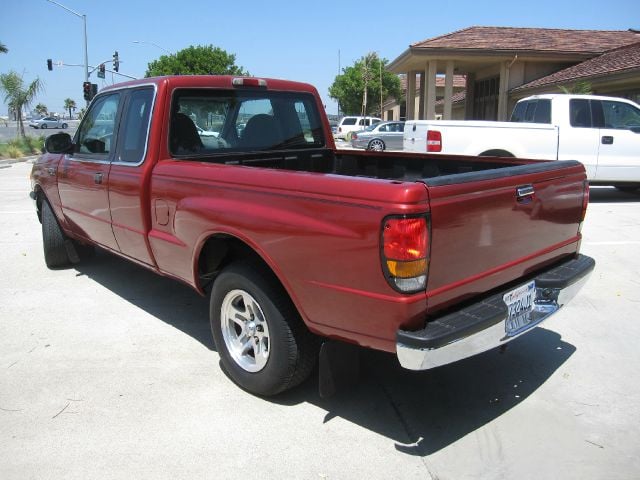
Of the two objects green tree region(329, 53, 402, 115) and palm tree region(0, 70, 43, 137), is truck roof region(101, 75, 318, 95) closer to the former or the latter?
palm tree region(0, 70, 43, 137)

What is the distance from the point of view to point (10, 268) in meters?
6.20

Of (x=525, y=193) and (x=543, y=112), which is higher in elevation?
(x=543, y=112)

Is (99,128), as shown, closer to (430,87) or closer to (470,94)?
(430,87)

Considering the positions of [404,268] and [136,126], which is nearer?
[404,268]

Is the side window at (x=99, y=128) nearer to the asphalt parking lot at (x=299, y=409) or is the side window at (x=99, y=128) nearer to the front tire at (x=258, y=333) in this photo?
the asphalt parking lot at (x=299, y=409)

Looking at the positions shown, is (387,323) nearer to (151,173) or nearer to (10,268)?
(151,173)

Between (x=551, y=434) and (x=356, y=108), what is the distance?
5339 centimetres

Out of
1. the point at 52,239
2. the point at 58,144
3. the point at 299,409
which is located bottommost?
the point at 299,409

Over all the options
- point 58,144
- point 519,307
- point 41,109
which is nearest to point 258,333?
point 519,307

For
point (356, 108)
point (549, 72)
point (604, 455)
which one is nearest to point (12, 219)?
point (604, 455)

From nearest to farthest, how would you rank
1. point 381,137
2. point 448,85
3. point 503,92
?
point 503,92 → point 448,85 → point 381,137

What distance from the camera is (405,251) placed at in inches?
92.7

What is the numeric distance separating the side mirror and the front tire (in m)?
2.62

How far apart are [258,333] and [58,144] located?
3.04 m
